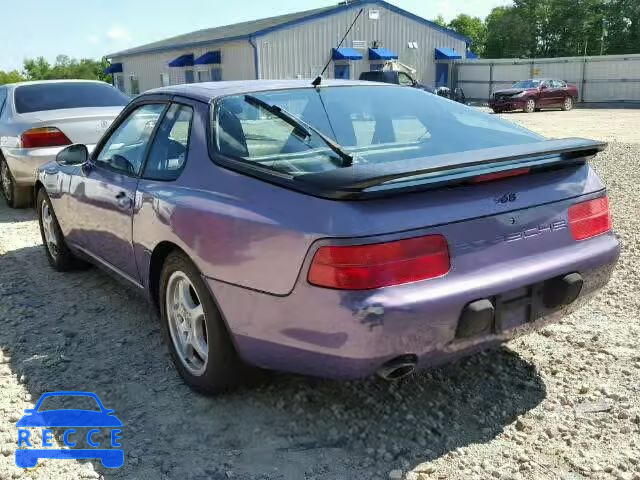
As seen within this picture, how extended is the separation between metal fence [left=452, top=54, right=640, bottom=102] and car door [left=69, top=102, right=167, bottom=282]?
36.1m

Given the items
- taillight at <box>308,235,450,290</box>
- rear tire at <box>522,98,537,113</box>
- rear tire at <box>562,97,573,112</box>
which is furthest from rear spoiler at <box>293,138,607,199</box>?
rear tire at <box>562,97,573,112</box>

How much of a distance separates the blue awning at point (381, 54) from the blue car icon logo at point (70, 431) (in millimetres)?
33858

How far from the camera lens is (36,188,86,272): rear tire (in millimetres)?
5008

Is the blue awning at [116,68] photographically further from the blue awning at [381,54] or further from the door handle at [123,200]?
the door handle at [123,200]

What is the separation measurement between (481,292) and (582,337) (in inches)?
59.7

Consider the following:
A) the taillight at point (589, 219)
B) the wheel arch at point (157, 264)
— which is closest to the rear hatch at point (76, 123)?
the wheel arch at point (157, 264)

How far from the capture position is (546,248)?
8.91 feet

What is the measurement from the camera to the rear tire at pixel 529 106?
30.0 meters

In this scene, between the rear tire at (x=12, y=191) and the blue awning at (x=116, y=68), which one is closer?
the rear tire at (x=12, y=191)

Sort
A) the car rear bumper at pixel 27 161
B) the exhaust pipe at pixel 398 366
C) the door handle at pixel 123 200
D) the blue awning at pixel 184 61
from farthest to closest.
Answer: the blue awning at pixel 184 61 → the car rear bumper at pixel 27 161 → the door handle at pixel 123 200 → the exhaust pipe at pixel 398 366

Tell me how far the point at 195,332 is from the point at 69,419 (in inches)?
27.0

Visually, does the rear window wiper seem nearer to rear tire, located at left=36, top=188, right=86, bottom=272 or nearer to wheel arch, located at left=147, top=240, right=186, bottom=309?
wheel arch, located at left=147, top=240, right=186, bottom=309

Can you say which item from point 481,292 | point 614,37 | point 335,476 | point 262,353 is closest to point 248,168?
point 262,353

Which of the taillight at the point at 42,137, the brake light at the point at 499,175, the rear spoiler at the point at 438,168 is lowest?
the taillight at the point at 42,137
